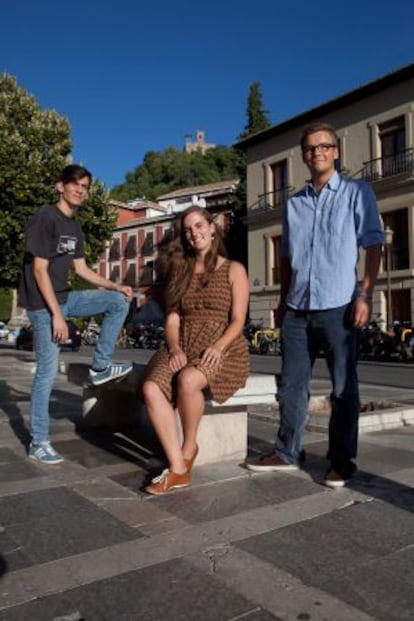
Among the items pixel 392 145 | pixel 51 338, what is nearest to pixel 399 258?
pixel 392 145

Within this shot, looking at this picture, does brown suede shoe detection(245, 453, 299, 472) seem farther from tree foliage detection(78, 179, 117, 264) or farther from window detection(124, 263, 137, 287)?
window detection(124, 263, 137, 287)

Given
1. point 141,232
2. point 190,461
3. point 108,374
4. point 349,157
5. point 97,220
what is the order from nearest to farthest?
point 190,461 < point 108,374 < point 97,220 < point 349,157 < point 141,232

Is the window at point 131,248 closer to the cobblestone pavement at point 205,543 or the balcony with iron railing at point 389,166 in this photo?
the balcony with iron railing at point 389,166

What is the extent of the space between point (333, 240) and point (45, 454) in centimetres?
233

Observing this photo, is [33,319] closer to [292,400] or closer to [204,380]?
[204,380]

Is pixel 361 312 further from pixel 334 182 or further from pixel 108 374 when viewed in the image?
pixel 108 374

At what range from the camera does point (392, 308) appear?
25.4 metres

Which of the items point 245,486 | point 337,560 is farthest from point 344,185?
point 337,560

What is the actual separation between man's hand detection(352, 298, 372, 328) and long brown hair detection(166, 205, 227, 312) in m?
0.93

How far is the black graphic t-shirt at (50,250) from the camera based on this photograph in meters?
4.10

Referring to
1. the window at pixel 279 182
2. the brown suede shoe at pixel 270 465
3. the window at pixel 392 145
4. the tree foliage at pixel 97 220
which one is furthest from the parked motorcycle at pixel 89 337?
the brown suede shoe at pixel 270 465

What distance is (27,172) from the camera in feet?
53.0

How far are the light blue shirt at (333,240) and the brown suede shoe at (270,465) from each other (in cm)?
96

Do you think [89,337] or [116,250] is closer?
[89,337]
